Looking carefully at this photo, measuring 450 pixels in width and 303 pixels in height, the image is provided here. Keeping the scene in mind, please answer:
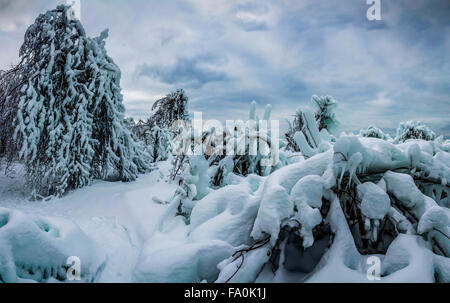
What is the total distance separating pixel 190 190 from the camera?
315cm

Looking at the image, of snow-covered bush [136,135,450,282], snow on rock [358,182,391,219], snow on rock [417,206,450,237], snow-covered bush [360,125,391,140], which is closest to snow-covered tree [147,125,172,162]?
snow-covered bush [360,125,391,140]

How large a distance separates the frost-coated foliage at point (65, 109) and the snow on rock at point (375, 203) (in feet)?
18.1

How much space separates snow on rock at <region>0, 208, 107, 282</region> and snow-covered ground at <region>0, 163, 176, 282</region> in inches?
11.5

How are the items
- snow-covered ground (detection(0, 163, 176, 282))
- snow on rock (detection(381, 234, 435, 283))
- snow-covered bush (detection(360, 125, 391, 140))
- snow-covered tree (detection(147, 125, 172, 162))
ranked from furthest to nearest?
snow-covered tree (detection(147, 125, 172, 162)) → snow-covered bush (detection(360, 125, 391, 140)) → snow-covered ground (detection(0, 163, 176, 282)) → snow on rock (detection(381, 234, 435, 283))

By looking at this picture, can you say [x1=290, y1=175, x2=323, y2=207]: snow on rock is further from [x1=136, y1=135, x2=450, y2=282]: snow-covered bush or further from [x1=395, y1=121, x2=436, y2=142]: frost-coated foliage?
[x1=395, y1=121, x2=436, y2=142]: frost-coated foliage

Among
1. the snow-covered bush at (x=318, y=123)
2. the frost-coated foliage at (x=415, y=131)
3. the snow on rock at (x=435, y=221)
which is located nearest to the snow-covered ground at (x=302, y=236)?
the snow on rock at (x=435, y=221)

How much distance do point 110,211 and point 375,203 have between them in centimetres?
383

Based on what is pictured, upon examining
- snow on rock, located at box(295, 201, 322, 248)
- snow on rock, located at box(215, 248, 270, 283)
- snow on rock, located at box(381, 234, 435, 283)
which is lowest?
snow on rock, located at box(215, 248, 270, 283)

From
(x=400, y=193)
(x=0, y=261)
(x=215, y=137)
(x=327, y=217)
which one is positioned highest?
(x=215, y=137)

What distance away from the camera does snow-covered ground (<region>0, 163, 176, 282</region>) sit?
2.44 metres

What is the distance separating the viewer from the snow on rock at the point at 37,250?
1.61m
